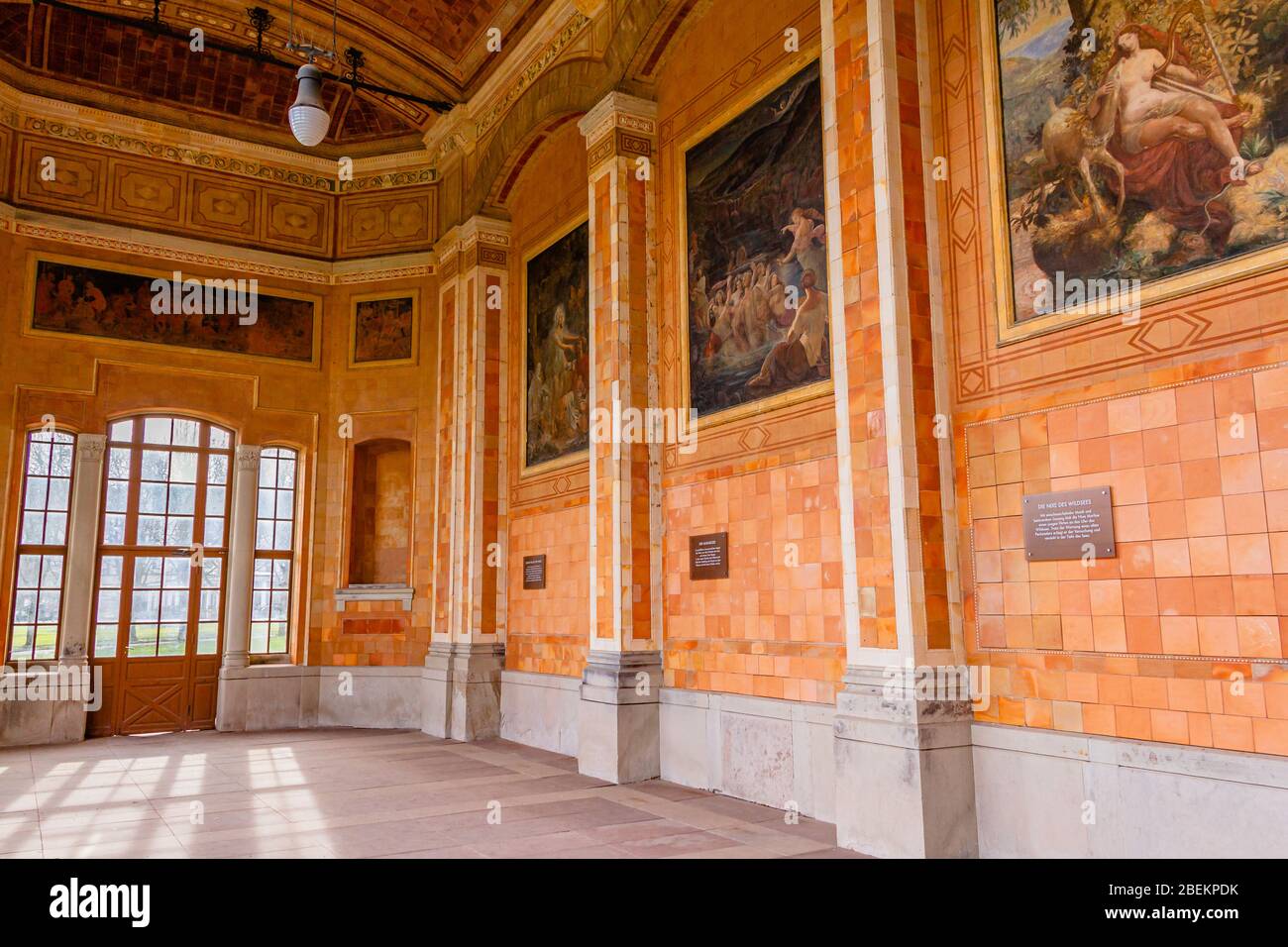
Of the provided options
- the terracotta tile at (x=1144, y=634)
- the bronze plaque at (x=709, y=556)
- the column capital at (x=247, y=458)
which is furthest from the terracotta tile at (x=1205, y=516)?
the column capital at (x=247, y=458)

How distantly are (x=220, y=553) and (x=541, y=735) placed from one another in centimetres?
600

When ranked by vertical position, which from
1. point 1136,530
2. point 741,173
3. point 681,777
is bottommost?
point 681,777

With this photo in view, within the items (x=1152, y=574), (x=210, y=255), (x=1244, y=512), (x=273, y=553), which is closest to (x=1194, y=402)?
(x=1244, y=512)

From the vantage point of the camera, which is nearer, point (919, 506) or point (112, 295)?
point (919, 506)

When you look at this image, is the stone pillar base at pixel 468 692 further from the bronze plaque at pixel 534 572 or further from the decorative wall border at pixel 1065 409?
the decorative wall border at pixel 1065 409

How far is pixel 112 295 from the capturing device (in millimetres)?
13719

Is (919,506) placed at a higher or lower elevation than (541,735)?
higher

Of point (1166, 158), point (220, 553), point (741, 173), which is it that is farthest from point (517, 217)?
point (1166, 158)

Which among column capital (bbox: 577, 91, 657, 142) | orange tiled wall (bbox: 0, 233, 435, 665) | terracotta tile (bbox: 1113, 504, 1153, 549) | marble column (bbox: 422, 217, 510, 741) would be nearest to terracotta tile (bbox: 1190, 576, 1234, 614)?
terracotta tile (bbox: 1113, 504, 1153, 549)

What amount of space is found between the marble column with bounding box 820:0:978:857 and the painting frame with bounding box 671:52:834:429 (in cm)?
62

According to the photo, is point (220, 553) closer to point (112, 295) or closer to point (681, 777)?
point (112, 295)

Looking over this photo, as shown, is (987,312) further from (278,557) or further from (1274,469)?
(278,557)

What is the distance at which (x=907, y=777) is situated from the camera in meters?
6.05

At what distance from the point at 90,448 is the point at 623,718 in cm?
897
